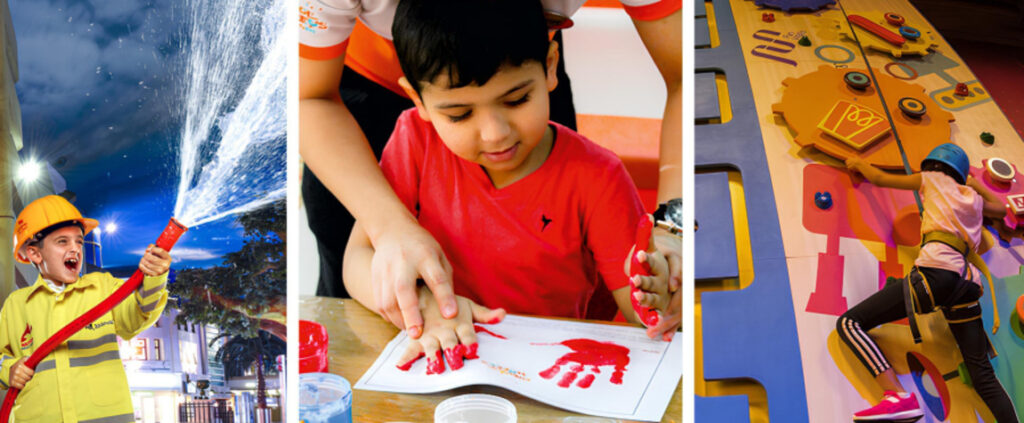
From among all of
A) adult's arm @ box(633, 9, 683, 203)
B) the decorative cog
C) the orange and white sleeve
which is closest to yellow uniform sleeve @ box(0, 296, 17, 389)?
the orange and white sleeve

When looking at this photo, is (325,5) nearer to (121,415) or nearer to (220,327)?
(220,327)

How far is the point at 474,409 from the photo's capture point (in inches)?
56.3

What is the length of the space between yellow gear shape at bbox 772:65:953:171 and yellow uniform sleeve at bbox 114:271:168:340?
1429 millimetres

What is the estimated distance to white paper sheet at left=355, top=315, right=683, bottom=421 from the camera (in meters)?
1.43

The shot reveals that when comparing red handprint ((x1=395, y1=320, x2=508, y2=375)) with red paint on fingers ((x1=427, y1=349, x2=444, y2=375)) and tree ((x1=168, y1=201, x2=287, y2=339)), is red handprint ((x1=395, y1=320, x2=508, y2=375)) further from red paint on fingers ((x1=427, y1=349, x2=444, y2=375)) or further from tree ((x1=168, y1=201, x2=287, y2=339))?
tree ((x1=168, y1=201, x2=287, y2=339))

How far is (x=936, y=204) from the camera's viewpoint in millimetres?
1518

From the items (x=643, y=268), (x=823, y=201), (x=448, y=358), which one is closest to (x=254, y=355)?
(x=448, y=358)

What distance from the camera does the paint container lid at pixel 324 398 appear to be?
4.74ft

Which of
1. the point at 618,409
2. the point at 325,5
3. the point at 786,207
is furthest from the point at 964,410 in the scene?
the point at 325,5

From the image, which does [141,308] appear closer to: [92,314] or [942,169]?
[92,314]

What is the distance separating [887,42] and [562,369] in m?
1.15

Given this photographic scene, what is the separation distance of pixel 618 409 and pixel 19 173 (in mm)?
1407

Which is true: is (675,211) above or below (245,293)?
above

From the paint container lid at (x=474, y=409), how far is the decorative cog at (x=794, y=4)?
4.00 feet
